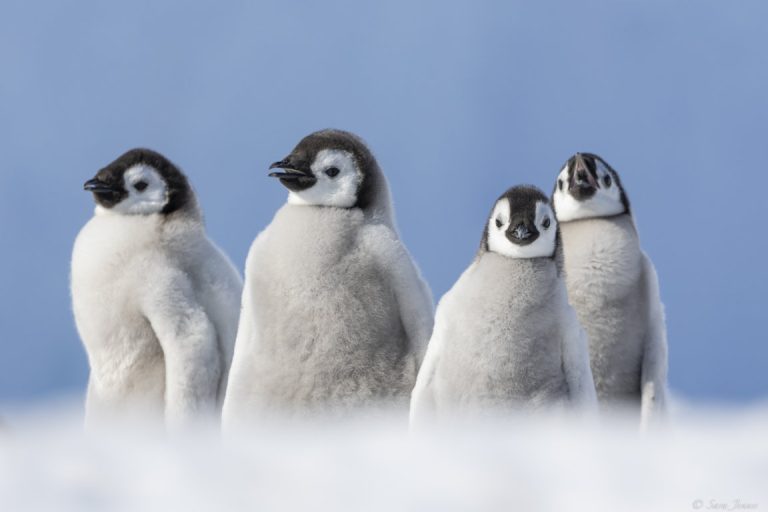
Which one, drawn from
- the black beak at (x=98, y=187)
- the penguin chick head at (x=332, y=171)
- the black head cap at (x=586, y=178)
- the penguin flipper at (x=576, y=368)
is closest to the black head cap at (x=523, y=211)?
the penguin flipper at (x=576, y=368)

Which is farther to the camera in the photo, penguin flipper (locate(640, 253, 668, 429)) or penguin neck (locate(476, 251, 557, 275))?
penguin flipper (locate(640, 253, 668, 429))

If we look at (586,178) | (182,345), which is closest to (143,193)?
(182,345)

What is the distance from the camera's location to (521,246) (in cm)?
411

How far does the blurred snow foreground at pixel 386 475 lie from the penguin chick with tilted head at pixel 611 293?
3133mm

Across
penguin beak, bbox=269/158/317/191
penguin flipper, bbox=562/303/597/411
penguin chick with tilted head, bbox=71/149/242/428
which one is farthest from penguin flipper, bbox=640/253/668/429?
penguin chick with tilted head, bbox=71/149/242/428

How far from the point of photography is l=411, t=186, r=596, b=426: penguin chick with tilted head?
12.9ft

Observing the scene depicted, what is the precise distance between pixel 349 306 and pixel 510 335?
0.71m

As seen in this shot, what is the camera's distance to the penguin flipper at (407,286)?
176 inches

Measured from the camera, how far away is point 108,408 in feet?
17.2

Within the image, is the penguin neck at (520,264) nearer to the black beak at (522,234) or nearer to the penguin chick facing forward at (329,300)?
the black beak at (522,234)

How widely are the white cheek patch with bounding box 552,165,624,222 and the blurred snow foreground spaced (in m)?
3.43

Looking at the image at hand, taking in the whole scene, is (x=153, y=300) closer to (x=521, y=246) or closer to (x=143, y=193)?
(x=143, y=193)

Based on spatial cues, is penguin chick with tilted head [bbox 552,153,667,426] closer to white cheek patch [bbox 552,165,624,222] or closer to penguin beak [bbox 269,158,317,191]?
white cheek patch [bbox 552,165,624,222]

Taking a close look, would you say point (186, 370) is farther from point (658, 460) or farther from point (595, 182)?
point (658, 460)
